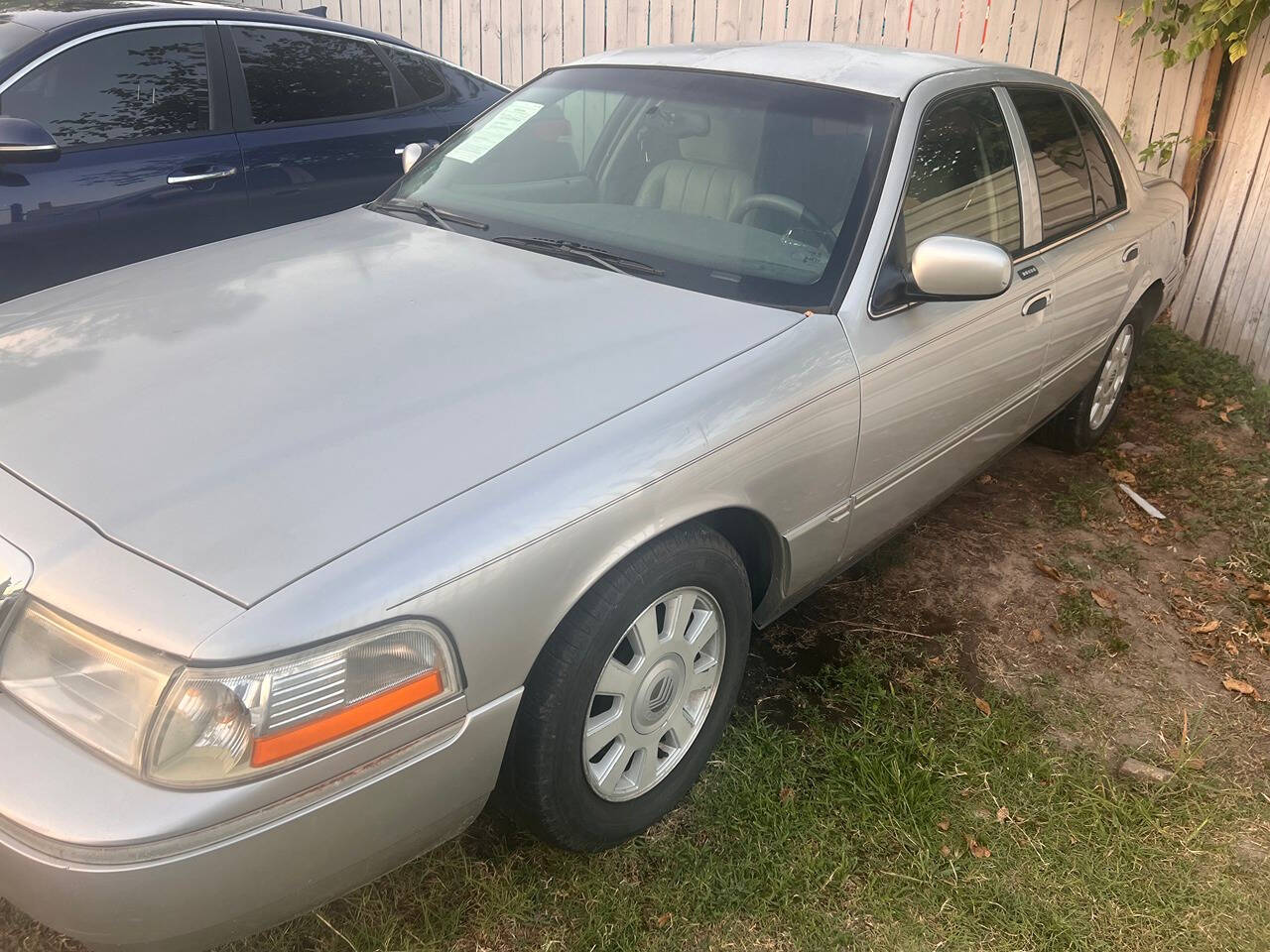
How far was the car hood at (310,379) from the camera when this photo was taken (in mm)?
1880

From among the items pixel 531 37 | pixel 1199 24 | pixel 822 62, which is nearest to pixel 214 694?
pixel 822 62

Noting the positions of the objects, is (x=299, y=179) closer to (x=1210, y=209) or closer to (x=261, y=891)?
(x=261, y=891)

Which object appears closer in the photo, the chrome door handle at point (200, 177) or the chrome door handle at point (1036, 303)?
the chrome door handle at point (1036, 303)

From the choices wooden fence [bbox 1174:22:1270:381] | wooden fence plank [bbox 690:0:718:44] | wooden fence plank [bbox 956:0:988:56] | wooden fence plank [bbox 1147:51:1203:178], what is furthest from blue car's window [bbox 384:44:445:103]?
wooden fence [bbox 1174:22:1270:381]

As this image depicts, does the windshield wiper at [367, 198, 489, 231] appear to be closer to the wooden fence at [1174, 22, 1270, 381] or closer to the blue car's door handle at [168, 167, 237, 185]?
the blue car's door handle at [168, 167, 237, 185]

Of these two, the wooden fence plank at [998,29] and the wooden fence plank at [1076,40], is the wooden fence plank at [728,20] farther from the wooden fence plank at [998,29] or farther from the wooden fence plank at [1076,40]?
the wooden fence plank at [1076,40]

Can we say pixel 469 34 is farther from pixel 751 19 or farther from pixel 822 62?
pixel 822 62

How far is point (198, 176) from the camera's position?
A: 170 inches

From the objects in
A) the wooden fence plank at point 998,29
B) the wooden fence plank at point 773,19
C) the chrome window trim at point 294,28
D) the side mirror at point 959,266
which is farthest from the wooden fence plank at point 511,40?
the side mirror at point 959,266

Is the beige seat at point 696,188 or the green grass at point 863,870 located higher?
the beige seat at point 696,188

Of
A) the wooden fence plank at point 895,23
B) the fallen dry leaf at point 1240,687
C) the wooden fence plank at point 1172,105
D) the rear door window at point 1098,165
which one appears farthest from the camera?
the wooden fence plank at point 895,23

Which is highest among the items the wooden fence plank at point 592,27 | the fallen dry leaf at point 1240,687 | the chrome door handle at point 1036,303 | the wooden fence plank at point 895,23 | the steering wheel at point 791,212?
the wooden fence plank at point 895,23

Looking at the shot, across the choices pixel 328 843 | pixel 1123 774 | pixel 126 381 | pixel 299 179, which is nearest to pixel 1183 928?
pixel 1123 774

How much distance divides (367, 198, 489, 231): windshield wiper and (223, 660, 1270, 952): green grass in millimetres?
1672
